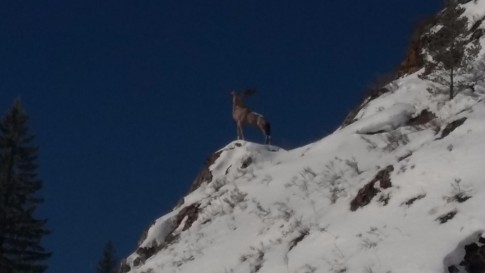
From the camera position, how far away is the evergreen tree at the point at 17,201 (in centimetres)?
3303

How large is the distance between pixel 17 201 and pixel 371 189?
86.3 feet

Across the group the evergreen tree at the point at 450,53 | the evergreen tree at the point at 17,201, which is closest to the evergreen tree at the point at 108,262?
the evergreen tree at the point at 17,201

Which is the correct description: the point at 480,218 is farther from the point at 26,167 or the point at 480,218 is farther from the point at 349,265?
the point at 26,167

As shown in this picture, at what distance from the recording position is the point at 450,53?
13.9 m

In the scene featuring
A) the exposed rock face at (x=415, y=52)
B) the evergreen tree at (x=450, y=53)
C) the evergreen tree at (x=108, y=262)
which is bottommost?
the evergreen tree at (x=450, y=53)

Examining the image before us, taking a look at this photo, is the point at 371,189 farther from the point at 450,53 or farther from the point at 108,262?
the point at 108,262

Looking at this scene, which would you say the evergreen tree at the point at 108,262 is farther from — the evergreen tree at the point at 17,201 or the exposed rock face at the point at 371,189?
the exposed rock face at the point at 371,189

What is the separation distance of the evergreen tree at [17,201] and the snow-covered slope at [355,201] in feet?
58.5

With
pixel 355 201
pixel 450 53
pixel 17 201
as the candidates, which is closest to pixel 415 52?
pixel 450 53

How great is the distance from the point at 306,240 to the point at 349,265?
4.70 ft

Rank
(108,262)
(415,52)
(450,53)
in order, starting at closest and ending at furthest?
(450,53) → (415,52) → (108,262)

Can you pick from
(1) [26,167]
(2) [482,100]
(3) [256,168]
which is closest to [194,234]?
(3) [256,168]

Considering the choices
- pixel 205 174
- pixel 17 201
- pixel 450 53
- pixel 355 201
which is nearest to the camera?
pixel 355 201

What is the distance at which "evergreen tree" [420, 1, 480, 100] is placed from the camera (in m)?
13.8
